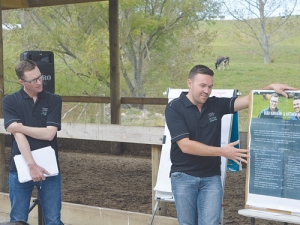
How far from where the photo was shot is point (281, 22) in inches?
592

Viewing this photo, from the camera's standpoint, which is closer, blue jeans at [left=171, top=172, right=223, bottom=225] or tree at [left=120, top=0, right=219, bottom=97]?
blue jeans at [left=171, top=172, right=223, bottom=225]

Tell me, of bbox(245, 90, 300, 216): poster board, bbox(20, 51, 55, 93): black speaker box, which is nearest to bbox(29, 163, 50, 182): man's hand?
bbox(245, 90, 300, 216): poster board

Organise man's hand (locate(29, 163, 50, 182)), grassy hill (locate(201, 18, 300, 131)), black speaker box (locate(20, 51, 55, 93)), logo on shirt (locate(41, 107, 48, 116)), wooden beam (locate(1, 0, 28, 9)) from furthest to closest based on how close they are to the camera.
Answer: grassy hill (locate(201, 18, 300, 131)) < wooden beam (locate(1, 0, 28, 9)) < black speaker box (locate(20, 51, 55, 93)) < logo on shirt (locate(41, 107, 48, 116)) < man's hand (locate(29, 163, 50, 182))

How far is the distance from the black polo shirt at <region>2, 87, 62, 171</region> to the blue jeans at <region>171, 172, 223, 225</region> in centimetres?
89

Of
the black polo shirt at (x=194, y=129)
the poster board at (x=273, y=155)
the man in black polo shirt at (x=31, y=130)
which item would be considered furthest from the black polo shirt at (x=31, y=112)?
the poster board at (x=273, y=155)

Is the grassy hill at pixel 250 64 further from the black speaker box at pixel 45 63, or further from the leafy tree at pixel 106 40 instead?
the black speaker box at pixel 45 63

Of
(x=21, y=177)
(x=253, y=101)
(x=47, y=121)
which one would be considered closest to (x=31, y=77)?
(x=47, y=121)

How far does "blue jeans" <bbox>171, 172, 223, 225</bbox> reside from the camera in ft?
10.9

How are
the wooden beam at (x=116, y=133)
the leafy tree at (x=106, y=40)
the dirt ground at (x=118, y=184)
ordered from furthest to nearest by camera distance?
the leafy tree at (x=106, y=40) < the dirt ground at (x=118, y=184) < the wooden beam at (x=116, y=133)

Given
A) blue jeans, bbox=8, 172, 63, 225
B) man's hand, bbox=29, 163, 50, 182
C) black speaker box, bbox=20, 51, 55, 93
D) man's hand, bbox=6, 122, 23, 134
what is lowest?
blue jeans, bbox=8, 172, 63, 225

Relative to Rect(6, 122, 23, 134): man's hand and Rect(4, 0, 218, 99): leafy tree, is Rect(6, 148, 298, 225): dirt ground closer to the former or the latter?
Rect(6, 122, 23, 134): man's hand

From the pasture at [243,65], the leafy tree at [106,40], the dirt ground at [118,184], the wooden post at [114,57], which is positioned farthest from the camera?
the pasture at [243,65]

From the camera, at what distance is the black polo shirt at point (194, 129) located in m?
3.33

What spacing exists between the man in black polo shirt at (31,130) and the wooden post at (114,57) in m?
5.85
